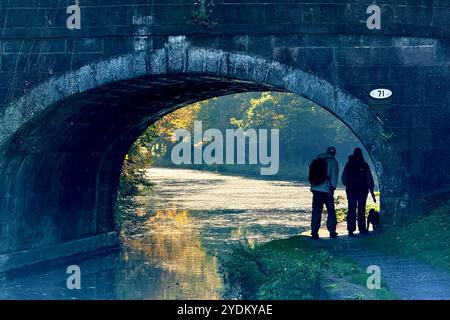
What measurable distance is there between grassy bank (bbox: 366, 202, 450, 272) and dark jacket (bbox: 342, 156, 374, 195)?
1601 mm

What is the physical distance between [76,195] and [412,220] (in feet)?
19.8

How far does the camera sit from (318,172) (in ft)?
49.4

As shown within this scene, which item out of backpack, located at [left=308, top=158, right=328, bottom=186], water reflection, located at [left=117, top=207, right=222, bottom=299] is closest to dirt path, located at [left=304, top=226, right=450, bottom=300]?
backpack, located at [left=308, top=158, right=328, bottom=186]

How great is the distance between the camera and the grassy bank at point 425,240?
11898mm

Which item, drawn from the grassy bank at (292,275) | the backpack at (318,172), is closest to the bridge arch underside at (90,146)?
the backpack at (318,172)

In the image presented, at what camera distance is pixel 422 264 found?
11.8 m

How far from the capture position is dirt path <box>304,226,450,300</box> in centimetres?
995

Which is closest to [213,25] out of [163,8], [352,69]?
[163,8]

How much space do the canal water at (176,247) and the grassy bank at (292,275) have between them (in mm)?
378

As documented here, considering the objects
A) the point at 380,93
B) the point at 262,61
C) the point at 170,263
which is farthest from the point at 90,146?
the point at 380,93

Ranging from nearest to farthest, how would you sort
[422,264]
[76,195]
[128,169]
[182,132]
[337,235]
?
[422,264], [337,235], [76,195], [128,169], [182,132]

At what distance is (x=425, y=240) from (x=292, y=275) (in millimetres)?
2311

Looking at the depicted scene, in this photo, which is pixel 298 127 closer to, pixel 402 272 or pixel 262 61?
pixel 262 61
